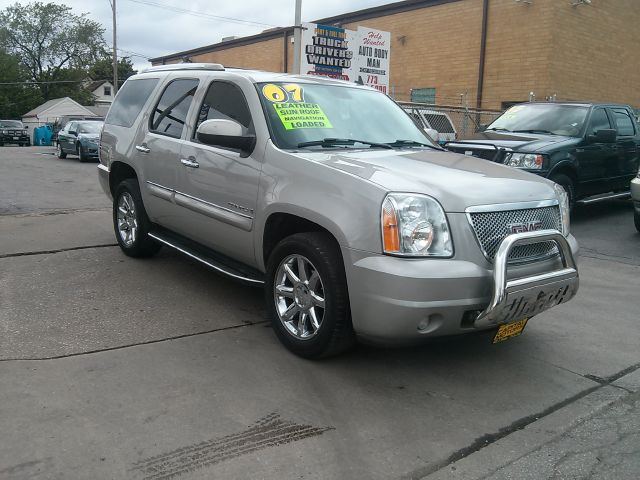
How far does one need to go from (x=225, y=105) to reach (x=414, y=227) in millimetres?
2266

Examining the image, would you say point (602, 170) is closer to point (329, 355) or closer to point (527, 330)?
point (527, 330)

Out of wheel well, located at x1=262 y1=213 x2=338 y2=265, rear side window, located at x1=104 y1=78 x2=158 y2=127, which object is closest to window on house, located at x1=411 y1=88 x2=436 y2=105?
rear side window, located at x1=104 y1=78 x2=158 y2=127

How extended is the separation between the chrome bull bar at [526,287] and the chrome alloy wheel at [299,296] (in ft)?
3.36

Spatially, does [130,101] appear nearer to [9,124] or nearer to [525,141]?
[525,141]

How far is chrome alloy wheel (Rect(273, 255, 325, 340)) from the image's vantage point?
3.90 metres

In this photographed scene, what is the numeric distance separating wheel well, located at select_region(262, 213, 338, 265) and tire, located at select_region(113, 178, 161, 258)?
2.18 metres

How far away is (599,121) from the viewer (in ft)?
31.9

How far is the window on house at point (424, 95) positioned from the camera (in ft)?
75.2

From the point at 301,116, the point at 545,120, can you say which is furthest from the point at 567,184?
the point at 301,116

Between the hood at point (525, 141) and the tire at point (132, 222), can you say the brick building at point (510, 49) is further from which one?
the tire at point (132, 222)

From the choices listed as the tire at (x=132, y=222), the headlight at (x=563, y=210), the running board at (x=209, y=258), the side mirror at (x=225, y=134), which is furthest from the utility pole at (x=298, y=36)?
the headlight at (x=563, y=210)

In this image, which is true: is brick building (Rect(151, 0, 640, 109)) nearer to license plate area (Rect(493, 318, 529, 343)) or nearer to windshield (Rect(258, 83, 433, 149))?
windshield (Rect(258, 83, 433, 149))

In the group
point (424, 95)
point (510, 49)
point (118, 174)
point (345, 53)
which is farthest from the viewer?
point (424, 95)

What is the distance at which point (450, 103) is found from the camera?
22.1m
